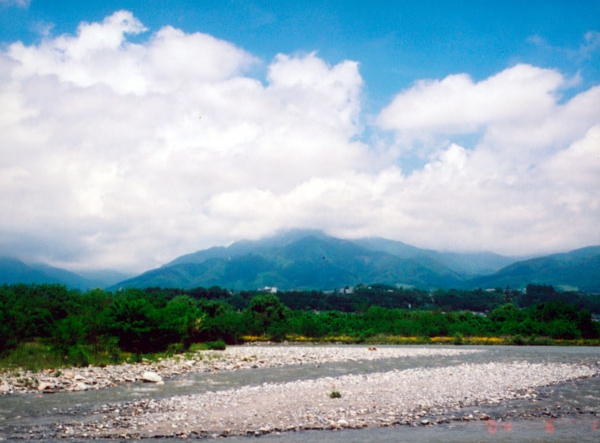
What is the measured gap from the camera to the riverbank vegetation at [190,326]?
37.2 metres

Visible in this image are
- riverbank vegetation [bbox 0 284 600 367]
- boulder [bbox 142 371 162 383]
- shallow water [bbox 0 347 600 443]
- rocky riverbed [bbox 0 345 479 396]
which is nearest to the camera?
shallow water [bbox 0 347 600 443]

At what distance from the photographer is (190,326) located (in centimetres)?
5653

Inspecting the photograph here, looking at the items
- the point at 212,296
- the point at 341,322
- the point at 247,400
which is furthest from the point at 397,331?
the point at 212,296

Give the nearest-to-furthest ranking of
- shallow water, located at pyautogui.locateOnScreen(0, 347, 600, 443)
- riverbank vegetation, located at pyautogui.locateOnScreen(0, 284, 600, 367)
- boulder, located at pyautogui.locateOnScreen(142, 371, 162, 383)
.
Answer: shallow water, located at pyautogui.locateOnScreen(0, 347, 600, 443), boulder, located at pyautogui.locateOnScreen(142, 371, 162, 383), riverbank vegetation, located at pyautogui.locateOnScreen(0, 284, 600, 367)

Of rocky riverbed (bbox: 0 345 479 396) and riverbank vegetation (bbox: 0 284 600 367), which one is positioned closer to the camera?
rocky riverbed (bbox: 0 345 479 396)

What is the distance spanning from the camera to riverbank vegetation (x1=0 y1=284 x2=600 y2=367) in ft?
122

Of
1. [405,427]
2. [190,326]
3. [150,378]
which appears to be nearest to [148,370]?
[150,378]

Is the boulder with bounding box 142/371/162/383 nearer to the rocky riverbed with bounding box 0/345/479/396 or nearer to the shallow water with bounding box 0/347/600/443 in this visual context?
the rocky riverbed with bounding box 0/345/479/396

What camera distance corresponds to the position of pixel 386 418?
720 inches

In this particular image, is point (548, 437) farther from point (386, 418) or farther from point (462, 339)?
point (462, 339)

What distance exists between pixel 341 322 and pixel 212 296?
252 ft

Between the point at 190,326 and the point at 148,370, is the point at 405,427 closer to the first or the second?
the point at 148,370

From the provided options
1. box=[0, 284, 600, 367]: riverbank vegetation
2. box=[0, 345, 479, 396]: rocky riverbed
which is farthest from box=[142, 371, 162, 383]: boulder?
box=[0, 284, 600, 367]: riverbank vegetation

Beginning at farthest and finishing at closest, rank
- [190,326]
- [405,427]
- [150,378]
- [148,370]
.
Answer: [190,326], [148,370], [150,378], [405,427]
